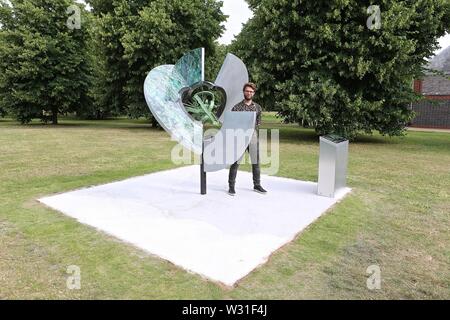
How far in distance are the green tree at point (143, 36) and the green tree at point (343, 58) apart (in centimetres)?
616

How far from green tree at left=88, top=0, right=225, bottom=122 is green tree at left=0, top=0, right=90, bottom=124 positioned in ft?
10.2

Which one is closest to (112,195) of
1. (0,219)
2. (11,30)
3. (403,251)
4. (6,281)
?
(0,219)

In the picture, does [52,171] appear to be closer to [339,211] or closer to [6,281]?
[6,281]

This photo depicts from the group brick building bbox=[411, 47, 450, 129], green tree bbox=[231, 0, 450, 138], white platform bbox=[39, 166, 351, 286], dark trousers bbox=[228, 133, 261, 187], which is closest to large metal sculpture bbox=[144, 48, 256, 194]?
dark trousers bbox=[228, 133, 261, 187]

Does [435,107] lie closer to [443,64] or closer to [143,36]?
[443,64]

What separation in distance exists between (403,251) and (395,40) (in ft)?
38.5

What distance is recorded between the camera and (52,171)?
897 centimetres

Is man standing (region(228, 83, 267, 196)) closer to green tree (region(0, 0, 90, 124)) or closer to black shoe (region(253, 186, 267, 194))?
black shoe (region(253, 186, 267, 194))

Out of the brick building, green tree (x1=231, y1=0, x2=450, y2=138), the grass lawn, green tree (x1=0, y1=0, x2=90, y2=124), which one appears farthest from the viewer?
the brick building

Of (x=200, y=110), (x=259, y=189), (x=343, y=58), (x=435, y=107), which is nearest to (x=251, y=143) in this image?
(x=259, y=189)

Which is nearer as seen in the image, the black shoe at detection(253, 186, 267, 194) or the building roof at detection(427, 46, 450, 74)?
the black shoe at detection(253, 186, 267, 194)

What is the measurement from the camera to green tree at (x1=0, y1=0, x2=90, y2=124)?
24203 mm

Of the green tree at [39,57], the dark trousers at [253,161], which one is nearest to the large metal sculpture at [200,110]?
the dark trousers at [253,161]

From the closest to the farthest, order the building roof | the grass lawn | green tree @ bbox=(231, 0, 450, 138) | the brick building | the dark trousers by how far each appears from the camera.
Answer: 1. the grass lawn
2. the dark trousers
3. green tree @ bbox=(231, 0, 450, 138)
4. the brick building
5. the building roof
